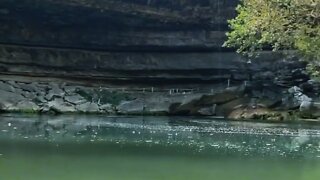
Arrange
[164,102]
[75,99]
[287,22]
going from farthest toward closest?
[164,102] → [75,99] → [287,22]

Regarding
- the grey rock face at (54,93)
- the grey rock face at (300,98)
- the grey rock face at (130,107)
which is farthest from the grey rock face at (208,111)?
the grey rock face at (54,93)

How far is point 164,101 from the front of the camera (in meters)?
43.7

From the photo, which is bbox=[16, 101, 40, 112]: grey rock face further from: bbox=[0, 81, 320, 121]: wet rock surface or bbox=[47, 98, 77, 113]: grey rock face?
bbox=[47, 98, 77, 113]: grey rock face

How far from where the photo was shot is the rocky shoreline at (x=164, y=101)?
4056 cm

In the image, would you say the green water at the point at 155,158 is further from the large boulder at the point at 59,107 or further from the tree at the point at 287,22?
the large boulder at the point at 59,107

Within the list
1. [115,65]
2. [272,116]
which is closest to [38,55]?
[115,65]

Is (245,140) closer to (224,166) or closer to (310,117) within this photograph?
(224,166)

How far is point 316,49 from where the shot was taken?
58.7 feet

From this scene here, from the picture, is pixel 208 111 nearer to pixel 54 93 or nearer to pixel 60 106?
pixel 60 106

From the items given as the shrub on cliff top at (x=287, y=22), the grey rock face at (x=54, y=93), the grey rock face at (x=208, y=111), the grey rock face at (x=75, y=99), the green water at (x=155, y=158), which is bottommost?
the green water at (x=155, y=158)

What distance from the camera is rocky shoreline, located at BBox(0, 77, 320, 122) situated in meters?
40.6

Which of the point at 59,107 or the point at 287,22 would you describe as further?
the point at 59,107

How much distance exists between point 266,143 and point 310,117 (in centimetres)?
2023

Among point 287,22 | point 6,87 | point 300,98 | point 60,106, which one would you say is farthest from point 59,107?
point 287,22
